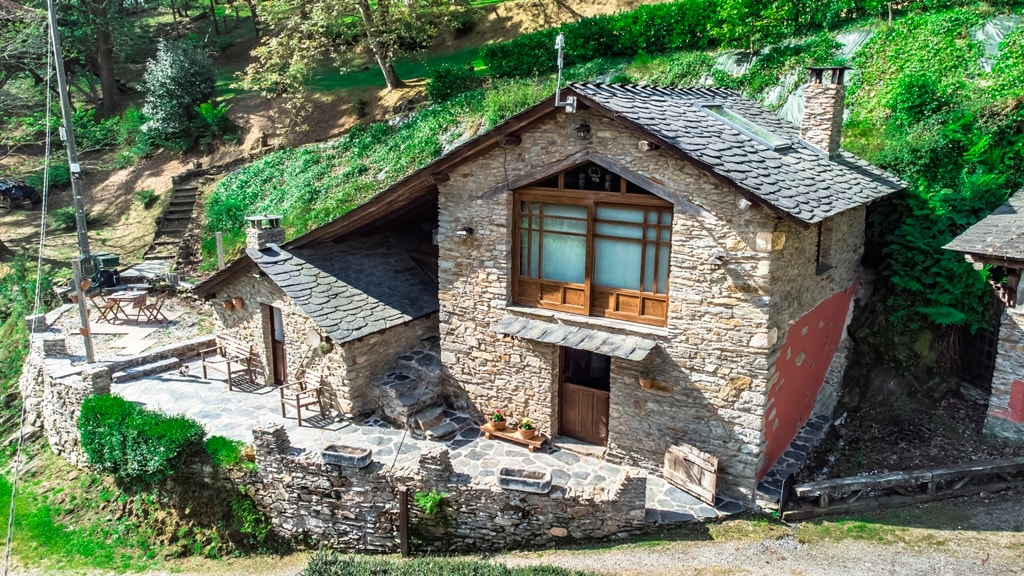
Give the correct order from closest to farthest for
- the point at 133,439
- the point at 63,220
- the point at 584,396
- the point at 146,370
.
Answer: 1. the point at 584,396
2. the point at 133,439
3. the point at 146,370
4. the point at 63,220

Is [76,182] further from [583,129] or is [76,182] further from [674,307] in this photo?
[674,307]

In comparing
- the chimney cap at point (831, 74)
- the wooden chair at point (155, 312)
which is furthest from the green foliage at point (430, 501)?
the wooden chair at point (155, 312)

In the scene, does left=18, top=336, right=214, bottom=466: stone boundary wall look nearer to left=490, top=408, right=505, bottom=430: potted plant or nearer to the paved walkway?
the paved walkway

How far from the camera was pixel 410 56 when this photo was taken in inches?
1211

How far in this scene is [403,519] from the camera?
10.8m

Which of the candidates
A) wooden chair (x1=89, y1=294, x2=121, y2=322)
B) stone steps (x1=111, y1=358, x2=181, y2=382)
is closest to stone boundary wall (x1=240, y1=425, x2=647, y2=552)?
stone steps (x1=111, y1=358, x2=181, y2=382)

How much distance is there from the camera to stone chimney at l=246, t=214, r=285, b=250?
13.7 metres

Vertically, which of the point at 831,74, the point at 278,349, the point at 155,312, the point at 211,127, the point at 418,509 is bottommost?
the point at 418,509

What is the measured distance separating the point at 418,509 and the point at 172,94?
24.8 metres

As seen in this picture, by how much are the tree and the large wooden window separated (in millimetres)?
17025

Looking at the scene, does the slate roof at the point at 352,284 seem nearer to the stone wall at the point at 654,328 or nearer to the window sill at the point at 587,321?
the stone wall at the point at 654,328

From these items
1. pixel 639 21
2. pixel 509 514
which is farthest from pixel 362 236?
pixel 639 21

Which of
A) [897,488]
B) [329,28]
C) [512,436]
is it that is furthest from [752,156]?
[329,28]

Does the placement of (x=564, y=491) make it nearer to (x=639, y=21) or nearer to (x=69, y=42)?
(x=639, y=21)
